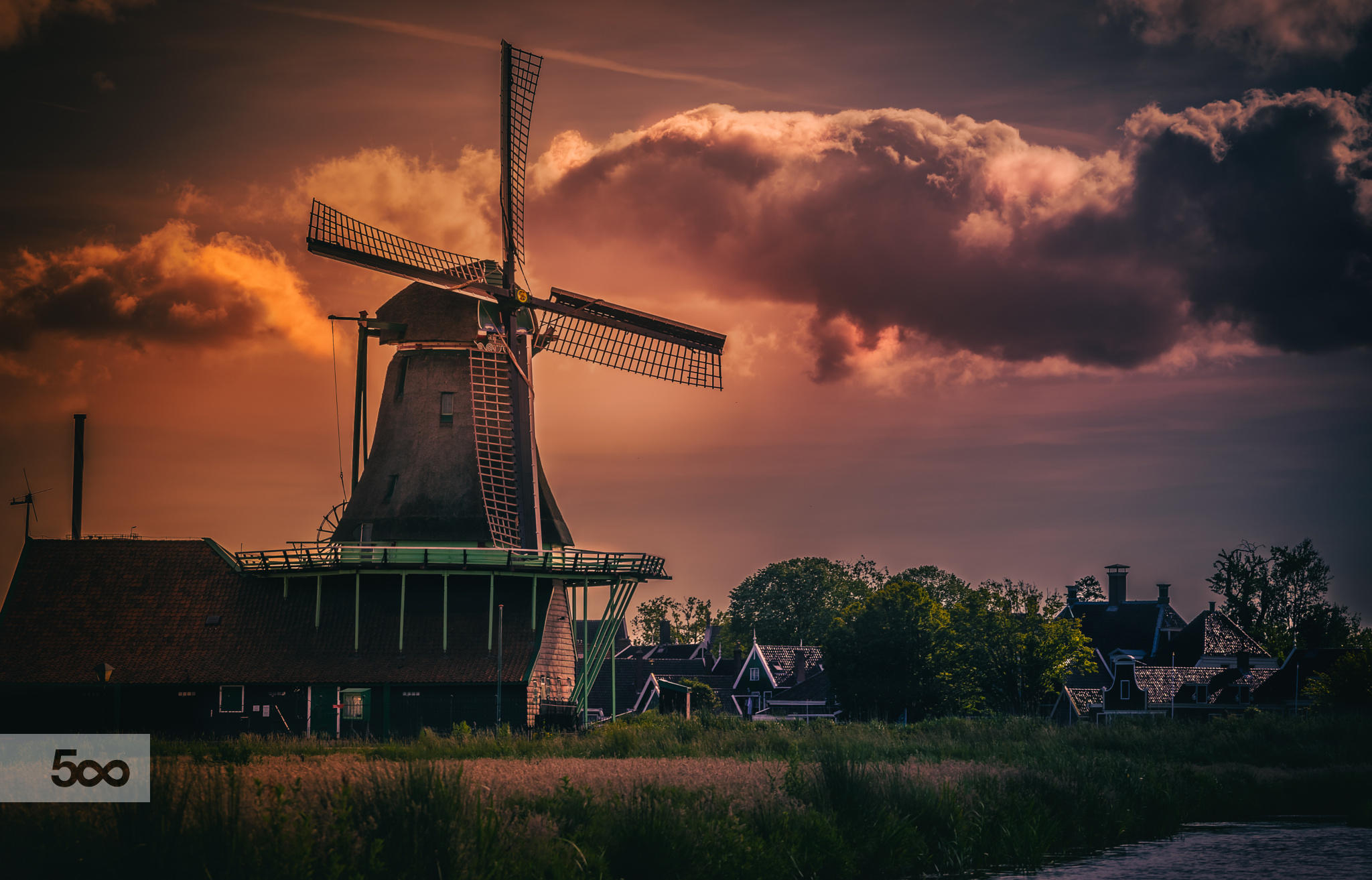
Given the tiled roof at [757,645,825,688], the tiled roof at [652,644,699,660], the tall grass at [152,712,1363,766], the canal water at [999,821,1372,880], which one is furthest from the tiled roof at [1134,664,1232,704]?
the canal water at [999,821,1372,880]

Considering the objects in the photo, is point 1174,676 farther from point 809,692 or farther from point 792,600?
point 792,600

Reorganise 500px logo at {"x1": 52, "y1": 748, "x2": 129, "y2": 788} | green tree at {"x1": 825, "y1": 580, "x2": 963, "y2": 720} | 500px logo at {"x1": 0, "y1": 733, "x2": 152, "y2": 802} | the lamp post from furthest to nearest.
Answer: green tree at {"x1": 825, "y1": 580, "x2": 963, "y2": 720} → the lamp post → 500px logo at {"x1": 52, "y1": 748, "x2": 129, "y2": 788} → 500px logo at {"x1": 0, "y1": 733, "x2": 152, "y2": 802}

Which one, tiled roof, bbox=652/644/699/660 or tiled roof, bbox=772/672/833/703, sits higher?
tiled roof, bbox=652/644/699/660

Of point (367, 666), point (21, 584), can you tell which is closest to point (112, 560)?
point (21, 584)

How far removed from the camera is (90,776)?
1958cm

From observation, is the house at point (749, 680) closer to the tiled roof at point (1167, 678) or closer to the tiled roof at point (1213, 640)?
the tiled roof at point (1167, 678)

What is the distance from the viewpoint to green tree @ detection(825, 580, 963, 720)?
59844 mm

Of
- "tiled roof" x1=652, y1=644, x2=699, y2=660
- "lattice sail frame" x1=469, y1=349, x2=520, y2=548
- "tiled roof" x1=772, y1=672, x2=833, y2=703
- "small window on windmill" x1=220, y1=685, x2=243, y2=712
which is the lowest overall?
"tiled roof" x1=772, y1=672, x2=833, y2=703

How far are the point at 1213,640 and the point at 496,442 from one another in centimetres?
4947

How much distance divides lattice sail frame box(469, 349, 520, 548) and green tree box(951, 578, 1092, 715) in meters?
31.4

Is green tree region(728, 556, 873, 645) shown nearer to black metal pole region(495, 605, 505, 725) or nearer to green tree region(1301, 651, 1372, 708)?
green tree region(1301, 651, 1372, 708)

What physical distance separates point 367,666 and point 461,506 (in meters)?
5.30

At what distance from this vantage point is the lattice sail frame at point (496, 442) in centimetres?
3756

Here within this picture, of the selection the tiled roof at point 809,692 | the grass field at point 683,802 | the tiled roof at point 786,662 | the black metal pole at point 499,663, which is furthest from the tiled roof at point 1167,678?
the black metal pole at point 499,663
